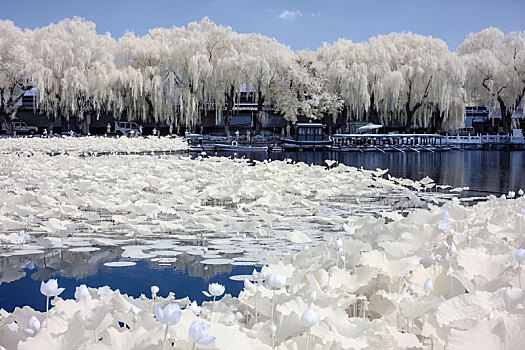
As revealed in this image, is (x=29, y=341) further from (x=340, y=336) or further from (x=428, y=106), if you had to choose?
(x=428, y=106)

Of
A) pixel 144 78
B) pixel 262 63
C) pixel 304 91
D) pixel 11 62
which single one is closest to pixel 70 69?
pixel 11 62

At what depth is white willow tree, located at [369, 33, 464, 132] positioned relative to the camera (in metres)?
26.0

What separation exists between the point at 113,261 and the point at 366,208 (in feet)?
10.8

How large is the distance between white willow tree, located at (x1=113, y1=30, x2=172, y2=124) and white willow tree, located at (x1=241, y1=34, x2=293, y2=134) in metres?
4.10

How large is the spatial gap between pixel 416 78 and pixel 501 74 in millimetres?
5106

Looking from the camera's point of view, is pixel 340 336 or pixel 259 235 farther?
pixel 259 235

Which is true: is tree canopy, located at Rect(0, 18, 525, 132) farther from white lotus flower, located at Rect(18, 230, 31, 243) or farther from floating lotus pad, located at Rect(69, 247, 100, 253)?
floating lotus pad, located at Rect(69, 247, 100, 253)

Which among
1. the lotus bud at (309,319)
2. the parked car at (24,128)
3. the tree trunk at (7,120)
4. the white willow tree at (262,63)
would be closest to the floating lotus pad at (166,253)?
the lotus bud at (309,319)

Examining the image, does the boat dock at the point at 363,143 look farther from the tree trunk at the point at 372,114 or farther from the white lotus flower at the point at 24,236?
the white lotus flower at the point at 24,236

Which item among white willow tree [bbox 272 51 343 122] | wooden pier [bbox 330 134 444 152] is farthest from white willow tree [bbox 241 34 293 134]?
wooden pier [bbox 330 134 444 152]

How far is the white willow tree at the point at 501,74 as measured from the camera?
90.5 feet

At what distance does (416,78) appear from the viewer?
26.5 m

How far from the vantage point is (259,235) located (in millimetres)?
4465

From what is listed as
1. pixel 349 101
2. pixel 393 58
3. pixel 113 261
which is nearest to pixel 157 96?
pixel 349 101
